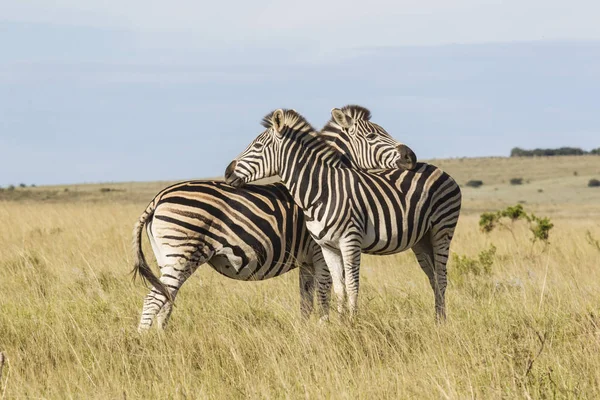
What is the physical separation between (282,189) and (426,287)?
8.99 feet

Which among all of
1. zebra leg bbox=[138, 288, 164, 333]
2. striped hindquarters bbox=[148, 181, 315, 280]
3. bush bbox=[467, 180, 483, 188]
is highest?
bush bbox=[467, 180, 483, 188]

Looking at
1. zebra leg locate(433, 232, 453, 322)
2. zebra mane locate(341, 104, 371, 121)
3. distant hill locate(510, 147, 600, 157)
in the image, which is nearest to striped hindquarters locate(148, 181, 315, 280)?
zebra mane locate(341, 104, 371, 121)

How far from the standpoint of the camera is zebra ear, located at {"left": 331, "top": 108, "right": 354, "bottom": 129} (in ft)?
26.0

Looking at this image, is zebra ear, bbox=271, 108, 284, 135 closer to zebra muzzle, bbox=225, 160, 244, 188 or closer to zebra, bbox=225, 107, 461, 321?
zebra, bbox=225, 107, 461, 321

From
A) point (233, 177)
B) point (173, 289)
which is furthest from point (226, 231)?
point (173, 289)

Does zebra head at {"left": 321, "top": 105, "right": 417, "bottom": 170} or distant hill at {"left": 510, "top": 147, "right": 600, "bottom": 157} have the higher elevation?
distant hill at {"left": 510, "top": 147, "right": 600, "bottom": 157}

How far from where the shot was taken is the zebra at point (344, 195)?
279 inches

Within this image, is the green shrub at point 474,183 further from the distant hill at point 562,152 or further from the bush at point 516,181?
the distant hill at point 562,152

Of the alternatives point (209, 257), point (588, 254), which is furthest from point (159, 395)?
point (588, 254)

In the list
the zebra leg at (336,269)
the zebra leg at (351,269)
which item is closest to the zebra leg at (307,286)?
the zebra leg at (336,269)

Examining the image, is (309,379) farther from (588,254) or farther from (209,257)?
(588,254)

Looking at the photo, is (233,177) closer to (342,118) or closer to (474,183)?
(342,118)

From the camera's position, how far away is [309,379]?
545 cm

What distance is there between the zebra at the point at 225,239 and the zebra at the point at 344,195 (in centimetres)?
21
